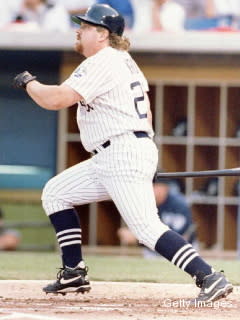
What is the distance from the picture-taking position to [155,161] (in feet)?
20.0

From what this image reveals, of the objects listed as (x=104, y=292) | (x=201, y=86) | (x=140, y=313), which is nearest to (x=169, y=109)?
(x=201, y=86)

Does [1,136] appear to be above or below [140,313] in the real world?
above

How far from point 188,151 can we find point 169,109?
520mm

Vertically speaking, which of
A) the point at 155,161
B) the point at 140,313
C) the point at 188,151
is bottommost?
the point at 140,313

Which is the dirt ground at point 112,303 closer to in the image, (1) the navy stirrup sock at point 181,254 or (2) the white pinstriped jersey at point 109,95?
(1) the navy stirrup sock at point 181,254

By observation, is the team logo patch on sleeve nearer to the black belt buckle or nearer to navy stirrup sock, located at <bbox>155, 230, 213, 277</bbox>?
the black belt buckle


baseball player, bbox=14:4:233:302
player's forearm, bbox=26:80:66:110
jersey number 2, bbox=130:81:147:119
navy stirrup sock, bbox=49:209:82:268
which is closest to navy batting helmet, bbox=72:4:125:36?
baseball player, bbox=14:4:233:302

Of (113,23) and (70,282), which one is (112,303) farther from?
(113,23)

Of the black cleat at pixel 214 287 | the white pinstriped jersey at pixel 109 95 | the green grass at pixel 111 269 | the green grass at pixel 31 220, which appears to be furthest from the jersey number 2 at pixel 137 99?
the green grass at pixel 31 220

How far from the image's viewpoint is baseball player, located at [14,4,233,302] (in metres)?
5.86

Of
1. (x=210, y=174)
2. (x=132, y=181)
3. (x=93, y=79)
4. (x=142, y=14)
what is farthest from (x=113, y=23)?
(x=142, y=14)

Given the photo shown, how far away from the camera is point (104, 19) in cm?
607

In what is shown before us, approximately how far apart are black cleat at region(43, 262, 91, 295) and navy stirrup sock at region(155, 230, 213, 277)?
0.66m

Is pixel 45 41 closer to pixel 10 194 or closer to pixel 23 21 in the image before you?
pixel 23 21
